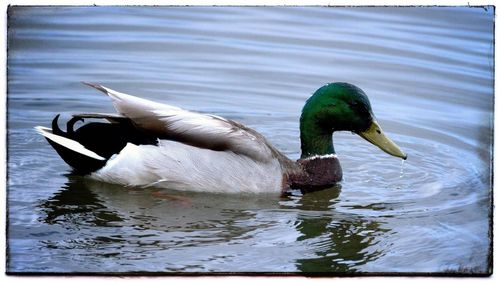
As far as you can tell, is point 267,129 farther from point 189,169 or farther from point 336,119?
point 189,169

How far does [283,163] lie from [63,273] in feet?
6.48

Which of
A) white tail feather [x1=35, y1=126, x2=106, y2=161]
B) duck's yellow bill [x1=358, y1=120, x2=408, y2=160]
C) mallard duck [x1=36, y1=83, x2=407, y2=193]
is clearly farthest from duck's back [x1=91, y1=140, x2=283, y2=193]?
duck's yellow bill [x1=358, y1=120, x2=408, y2=160]

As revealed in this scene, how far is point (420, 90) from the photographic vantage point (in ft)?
31.3

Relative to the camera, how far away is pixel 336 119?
917 centimetres

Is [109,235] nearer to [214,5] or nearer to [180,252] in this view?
[180,252]

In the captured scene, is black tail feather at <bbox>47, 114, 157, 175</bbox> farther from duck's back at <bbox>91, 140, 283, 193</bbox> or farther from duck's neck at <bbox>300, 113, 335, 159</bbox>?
duck's neck at <bbox>300, 113, 335, 159</bbox>

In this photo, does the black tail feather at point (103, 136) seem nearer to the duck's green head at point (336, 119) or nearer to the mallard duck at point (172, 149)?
the mallard duck at point (172, 149)

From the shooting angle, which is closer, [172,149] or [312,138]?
[172,149]

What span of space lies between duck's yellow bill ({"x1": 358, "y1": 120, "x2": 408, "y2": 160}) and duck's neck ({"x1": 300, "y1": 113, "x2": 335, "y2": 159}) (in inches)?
11.9

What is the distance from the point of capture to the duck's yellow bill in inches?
354

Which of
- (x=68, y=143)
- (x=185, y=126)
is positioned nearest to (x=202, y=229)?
(x=185, y=126)

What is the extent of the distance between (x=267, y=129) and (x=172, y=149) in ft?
4.06

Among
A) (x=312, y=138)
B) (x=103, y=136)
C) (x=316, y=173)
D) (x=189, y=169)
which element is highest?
(x=103, y=136)
